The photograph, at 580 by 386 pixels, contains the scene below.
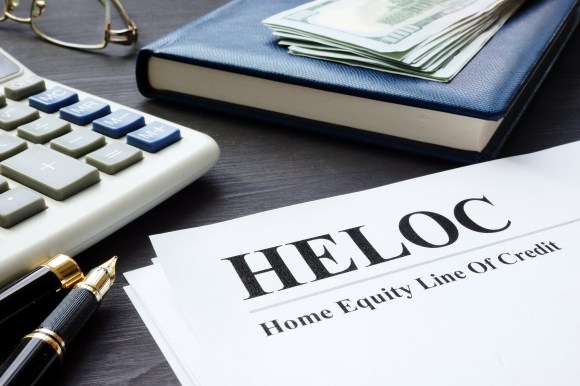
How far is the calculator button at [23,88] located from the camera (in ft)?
1.65

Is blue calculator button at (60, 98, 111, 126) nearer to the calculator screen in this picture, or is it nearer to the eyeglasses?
the calculator screen

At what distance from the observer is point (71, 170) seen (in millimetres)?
401

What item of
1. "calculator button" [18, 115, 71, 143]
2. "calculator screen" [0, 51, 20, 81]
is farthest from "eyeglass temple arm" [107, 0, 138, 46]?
"calculator button" [18, 115, 71, 143]

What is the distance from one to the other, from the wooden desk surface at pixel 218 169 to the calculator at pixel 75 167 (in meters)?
0.02

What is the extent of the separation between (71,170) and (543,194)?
28 cm

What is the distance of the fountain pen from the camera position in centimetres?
29

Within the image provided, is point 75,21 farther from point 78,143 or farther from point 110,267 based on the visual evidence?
point 110,267

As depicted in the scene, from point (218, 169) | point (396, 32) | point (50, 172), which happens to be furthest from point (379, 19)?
point (50, 172)

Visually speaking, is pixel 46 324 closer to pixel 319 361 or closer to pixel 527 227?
pixel 319 361

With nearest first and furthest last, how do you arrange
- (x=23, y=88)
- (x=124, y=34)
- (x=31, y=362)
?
(x=31, y=362) < (x=23, y=88) < (x=124, y=34)

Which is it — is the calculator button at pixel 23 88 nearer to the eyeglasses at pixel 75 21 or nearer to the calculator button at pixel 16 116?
the calculator button at pixel 16 116

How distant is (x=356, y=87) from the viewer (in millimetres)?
→ 482

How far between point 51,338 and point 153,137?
17cm

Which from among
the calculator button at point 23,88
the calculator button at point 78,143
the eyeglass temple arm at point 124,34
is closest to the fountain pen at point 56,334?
the calculator button at point 78,143
